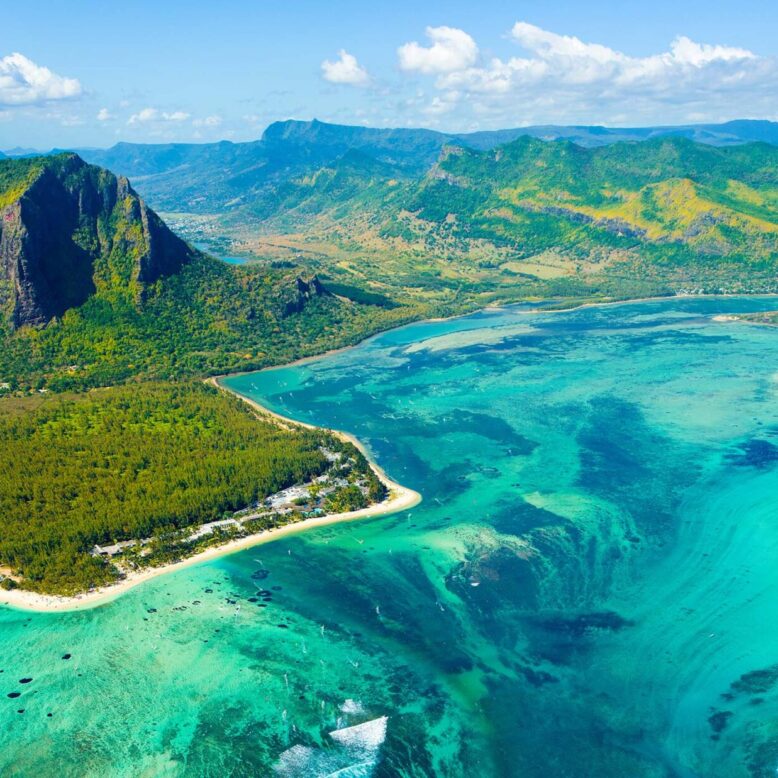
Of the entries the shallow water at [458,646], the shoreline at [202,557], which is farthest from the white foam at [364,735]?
the shoreline at [202,557]

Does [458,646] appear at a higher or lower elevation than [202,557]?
lower

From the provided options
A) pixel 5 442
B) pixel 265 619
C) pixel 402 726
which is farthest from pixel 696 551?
pixel 5 442

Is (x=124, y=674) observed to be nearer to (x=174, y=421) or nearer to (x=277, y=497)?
(x=277, y=497)

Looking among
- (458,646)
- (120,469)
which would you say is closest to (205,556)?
(120,469)

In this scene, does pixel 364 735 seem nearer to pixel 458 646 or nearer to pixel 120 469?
pixel 458 646

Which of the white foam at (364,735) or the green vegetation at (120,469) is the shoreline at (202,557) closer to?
the green vegetation at (120,469)

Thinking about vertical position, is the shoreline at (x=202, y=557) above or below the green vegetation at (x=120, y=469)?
below
